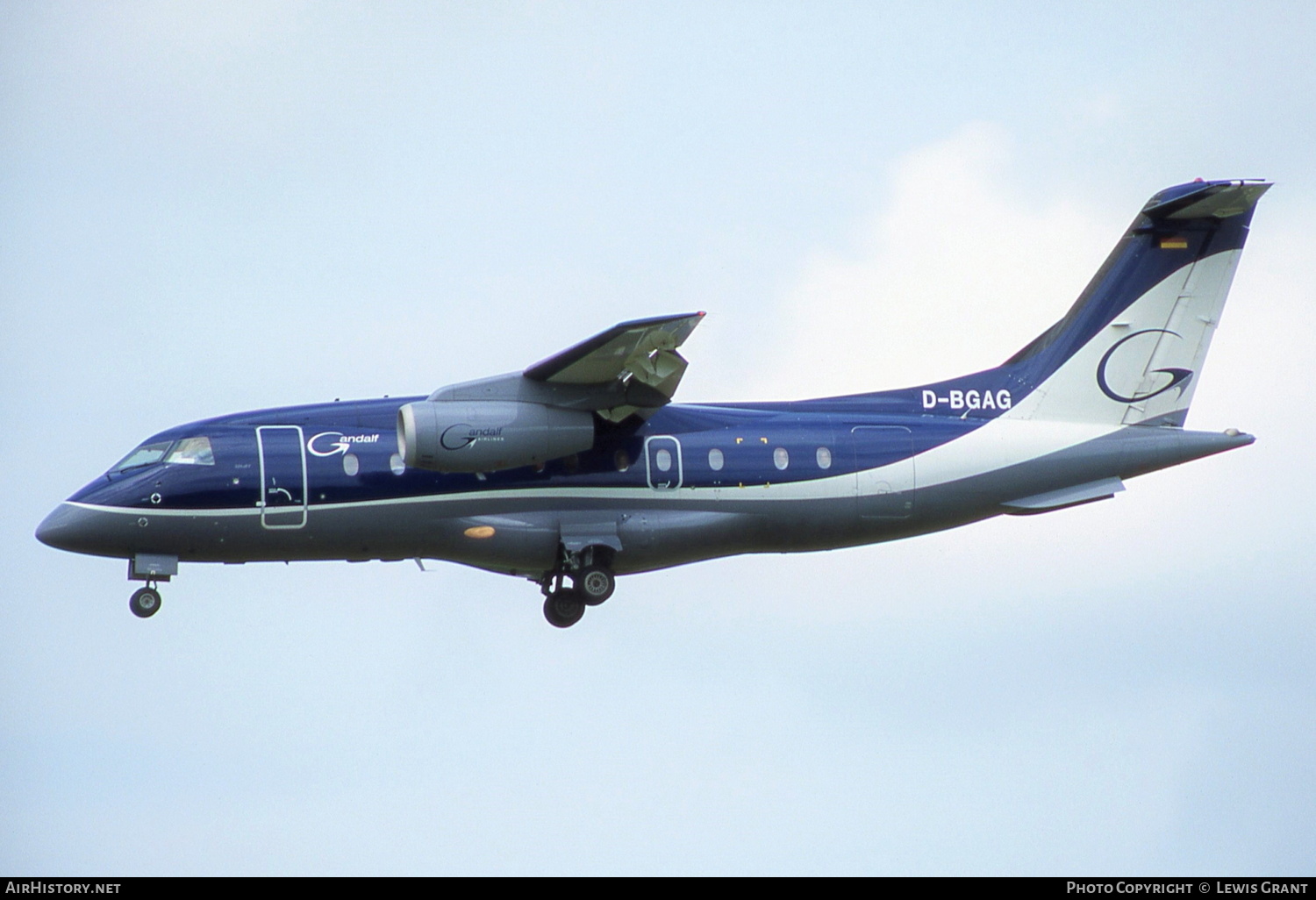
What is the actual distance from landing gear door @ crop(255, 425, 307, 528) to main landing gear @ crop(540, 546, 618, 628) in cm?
301

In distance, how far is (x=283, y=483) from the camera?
1891 centimetres

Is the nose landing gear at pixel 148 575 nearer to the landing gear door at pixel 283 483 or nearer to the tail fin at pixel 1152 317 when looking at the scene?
the landing gear door at pixel 283 483

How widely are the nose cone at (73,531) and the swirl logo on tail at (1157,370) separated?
12.1m

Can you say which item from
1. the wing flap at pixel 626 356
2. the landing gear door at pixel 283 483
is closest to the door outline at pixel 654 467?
the wing flap at pixel 626 356

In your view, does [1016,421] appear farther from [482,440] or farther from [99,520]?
[99,520]

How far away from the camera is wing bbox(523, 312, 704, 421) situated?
60.5 feet

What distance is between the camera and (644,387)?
772 inches

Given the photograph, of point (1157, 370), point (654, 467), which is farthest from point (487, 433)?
point (1157, 370)

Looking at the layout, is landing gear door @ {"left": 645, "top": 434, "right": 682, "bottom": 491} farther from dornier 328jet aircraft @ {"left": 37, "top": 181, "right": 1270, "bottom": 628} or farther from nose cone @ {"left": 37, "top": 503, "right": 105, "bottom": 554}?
nose cone @ {"left": 37, "top": 503, "right": 105, "bottom": 554}

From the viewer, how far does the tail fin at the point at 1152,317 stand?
21984 mm

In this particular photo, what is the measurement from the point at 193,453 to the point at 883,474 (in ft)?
25.8

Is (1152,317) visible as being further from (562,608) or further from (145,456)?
(145,456)

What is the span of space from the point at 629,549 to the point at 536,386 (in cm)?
220

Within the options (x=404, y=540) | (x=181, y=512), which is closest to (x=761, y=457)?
(x=404, y=540)
